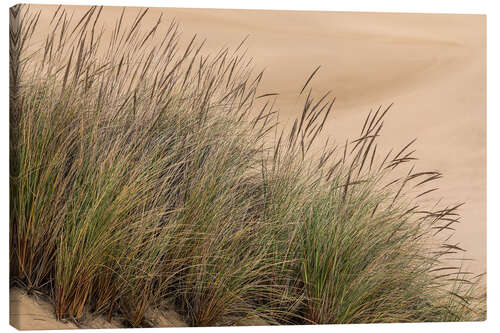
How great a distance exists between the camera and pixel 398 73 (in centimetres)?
634

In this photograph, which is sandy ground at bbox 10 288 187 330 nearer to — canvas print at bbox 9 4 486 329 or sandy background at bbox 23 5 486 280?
canvas print at bbox 9 4 486 329

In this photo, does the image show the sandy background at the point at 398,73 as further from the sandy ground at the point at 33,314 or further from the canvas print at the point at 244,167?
the sandy ground at the point at 33,314

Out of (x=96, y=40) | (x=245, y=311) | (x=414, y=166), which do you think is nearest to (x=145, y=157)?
(x=96, y=40)

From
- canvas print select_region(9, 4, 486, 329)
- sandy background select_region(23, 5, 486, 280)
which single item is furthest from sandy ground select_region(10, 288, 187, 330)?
sandy background select_region(23, 5, 486, 280)

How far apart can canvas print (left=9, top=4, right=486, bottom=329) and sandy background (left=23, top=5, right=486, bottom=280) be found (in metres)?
0.01

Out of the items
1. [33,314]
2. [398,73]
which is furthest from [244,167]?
[33,314]

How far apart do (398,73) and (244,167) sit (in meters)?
1.32

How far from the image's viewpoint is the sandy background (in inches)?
240

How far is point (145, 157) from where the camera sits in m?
5.72

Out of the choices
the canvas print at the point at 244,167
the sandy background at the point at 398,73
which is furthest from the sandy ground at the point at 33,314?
the sandy background at the point at 398,73

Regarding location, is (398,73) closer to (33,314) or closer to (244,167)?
(244,167)

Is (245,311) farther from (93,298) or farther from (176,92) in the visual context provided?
(176,92)

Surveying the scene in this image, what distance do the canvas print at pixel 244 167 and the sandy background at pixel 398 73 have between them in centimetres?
1

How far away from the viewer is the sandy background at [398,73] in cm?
609
